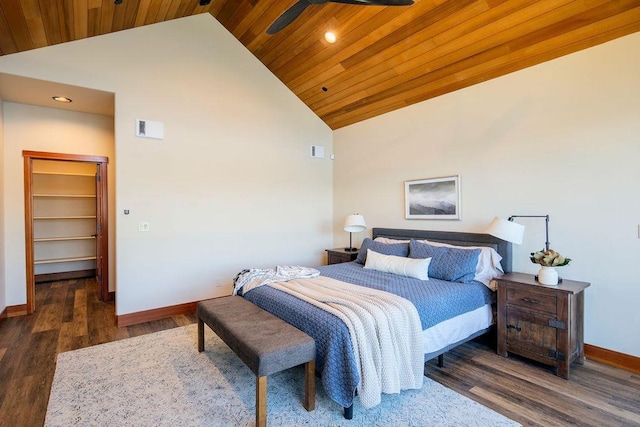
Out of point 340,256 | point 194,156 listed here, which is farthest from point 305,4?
point 340,256

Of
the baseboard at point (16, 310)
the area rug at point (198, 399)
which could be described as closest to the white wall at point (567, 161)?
the area rug at point (198, 399)

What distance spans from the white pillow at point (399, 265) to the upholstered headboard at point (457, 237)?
26.7 inches

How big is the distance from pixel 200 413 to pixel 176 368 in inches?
29.5

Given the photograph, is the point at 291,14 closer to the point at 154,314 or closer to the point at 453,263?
the point at 453,263

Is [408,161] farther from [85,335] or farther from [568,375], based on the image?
[85,335]

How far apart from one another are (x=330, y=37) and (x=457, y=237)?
9.33ft

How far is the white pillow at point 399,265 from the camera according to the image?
3.31 m

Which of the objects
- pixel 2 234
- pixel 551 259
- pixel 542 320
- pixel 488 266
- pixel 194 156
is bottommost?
pixel 542 320

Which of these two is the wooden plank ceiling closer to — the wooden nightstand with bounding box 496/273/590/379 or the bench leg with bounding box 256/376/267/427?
the wooden nightstand with bounding box 496/273/590/379

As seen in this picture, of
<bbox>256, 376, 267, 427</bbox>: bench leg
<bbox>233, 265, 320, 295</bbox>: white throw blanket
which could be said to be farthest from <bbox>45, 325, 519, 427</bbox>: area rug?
<bbox>233, 265, 320, 295</bbox>: white throw blanket

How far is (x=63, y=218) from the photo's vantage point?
586cm

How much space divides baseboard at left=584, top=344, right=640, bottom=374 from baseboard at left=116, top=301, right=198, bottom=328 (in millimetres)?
4385

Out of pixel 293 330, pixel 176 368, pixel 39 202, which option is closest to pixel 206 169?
pixel 176 368

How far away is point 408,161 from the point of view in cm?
443
